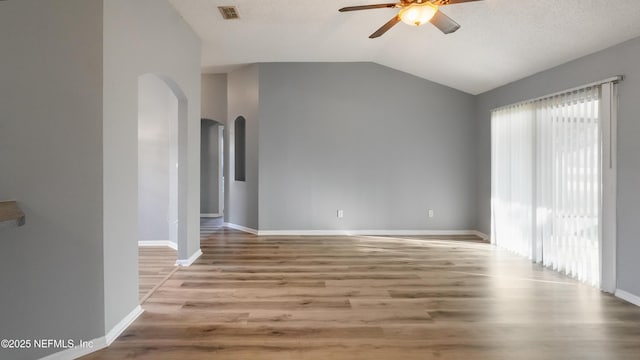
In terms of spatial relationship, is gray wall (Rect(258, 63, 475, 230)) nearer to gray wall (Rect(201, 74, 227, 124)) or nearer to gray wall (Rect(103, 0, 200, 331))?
gray wall (Rect(201, 74, 227, 124))

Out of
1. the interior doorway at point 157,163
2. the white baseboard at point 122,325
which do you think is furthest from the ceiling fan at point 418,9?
the interior doorway at point 157,163

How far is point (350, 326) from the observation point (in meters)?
2.70

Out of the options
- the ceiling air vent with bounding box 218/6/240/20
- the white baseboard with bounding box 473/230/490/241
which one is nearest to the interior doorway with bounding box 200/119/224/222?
the ceiling air vent with bounding box 218/6/240/20

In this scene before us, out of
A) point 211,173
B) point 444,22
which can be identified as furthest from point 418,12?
point 211,173

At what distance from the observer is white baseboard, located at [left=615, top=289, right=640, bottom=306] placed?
3.13 meters

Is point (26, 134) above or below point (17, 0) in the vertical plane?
below

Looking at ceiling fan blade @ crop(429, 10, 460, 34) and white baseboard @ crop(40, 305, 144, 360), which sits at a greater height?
ceiling fan blade @ crop(429, 10, 460, 34)

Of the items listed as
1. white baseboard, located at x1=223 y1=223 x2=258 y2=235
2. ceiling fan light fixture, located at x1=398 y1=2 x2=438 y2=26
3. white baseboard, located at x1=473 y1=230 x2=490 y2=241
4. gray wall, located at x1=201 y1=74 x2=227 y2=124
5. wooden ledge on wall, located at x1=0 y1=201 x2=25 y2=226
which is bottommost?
white baseboard, located at x1=473 y1=230 x2=490 y2=241

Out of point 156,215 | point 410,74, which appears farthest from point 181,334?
point 410,74

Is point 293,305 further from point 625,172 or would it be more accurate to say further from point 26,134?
point 625,172

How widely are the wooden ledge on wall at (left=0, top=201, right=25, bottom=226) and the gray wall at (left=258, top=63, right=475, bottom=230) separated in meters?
4.25

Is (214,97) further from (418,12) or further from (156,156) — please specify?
(418,12)

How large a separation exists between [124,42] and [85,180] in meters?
1.11

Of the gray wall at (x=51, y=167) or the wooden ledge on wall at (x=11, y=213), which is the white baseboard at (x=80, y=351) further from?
the wooden ledge on wall at (x=11, y=213)
